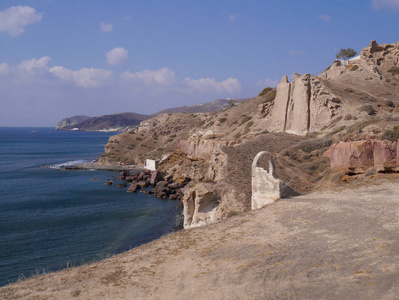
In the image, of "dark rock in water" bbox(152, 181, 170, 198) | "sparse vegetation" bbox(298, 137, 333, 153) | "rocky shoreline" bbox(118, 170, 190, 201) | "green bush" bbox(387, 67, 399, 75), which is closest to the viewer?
"sparse vegetation" bbox(298, 137, 333, 153)

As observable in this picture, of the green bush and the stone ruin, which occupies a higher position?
the green bush

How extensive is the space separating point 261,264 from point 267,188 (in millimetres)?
5917

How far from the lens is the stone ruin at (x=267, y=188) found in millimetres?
12334

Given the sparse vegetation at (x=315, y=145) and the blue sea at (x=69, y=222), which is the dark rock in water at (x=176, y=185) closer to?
the blue sea at (x=69, y=222)

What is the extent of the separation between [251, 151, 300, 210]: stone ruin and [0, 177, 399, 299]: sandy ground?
2.10 m

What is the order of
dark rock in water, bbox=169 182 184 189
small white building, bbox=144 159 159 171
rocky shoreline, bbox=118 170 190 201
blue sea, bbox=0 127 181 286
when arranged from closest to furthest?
blue sea, bbox=0 127 181 286
rocky shoreline, bbox=118 170 190 201
dark rock in water, bbox=169 182 184 189
small white building, bbox=144 159 159 171

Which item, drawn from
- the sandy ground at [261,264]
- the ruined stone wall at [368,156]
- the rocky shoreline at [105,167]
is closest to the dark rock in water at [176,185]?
the rocky shoreline at [105,167]

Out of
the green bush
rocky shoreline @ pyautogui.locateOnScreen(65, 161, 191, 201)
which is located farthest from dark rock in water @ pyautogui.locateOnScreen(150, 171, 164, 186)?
the green bush

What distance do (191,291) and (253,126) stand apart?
1453 inches

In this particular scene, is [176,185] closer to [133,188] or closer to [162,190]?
[162,190]

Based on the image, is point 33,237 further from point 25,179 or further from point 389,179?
point 25,179

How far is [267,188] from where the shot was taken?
1259 centimetres

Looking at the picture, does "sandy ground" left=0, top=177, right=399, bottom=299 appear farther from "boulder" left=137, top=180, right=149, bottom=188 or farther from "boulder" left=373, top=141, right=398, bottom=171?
"boulder" left=137, top=180, right=149, bottom=188

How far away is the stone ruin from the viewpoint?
12.3 metres
